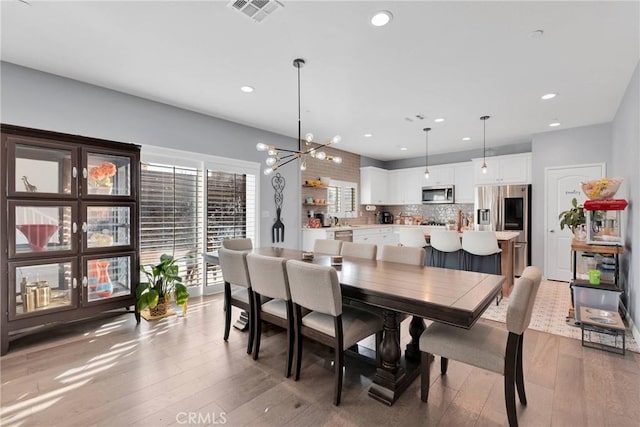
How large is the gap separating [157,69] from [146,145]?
1.12 metres

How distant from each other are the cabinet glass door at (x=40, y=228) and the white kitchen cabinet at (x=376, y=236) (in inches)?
181

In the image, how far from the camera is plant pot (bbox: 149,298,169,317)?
3457 mm

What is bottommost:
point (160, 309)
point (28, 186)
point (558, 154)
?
point (160, 309)

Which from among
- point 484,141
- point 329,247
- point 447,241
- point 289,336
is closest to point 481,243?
point 447,241

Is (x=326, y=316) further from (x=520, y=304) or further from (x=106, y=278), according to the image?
(x=106, y=278)

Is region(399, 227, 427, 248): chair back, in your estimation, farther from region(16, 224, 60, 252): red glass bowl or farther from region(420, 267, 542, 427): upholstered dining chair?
region(16, 224, 60, 252): red glass bowl

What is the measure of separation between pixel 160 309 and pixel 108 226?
1.12 m

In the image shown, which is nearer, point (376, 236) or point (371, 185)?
point (376, 236)

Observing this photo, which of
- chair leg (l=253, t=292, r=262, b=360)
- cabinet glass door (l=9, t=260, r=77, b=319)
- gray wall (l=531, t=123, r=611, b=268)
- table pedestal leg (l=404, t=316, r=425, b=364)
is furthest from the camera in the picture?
gray wall (l=531, t=123, r=611, b=268)

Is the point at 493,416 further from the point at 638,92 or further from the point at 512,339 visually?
the point at 638,92

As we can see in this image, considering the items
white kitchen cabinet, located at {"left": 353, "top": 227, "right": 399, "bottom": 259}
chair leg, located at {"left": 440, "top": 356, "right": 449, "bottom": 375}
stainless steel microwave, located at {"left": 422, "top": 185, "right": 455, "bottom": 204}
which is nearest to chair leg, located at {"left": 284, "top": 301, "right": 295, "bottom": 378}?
chair leg, located at {"left": 440, "top": 356, "right": 449, "bottom": 375}

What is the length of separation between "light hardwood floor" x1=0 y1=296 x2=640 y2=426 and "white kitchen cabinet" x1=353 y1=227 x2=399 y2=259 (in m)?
3.48

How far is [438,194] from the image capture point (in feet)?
22.7

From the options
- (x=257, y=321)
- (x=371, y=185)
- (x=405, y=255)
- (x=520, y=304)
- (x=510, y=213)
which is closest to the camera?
(x=520, y=304)
